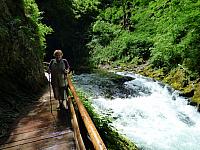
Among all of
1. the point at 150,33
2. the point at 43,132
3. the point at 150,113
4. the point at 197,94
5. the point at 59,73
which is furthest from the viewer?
the point at 150,33

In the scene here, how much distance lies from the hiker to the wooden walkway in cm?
62

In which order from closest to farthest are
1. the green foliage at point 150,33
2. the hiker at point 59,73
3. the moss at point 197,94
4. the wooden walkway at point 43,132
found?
the wooden walkway at point 43,132
the hiker at point 59,73
the moss at point 197,94
the green foliage at point 150,33

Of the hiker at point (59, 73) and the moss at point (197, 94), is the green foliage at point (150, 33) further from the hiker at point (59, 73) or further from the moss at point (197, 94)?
the hiker at point (59, 73)

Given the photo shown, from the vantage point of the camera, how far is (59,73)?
8.09m

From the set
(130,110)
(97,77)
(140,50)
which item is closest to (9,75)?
(130,110)

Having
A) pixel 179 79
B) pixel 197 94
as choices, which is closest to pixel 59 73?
pixel 197 94

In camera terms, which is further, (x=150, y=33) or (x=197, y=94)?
(x=150, y=33)

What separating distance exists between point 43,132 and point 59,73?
167 cm

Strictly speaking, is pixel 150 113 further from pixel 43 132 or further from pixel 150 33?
pixel 150 33

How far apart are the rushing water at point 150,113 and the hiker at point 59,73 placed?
2176 millimetres

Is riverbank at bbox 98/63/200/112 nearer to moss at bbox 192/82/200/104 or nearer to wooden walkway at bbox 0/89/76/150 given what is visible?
moss at bbox 192/82/200/104

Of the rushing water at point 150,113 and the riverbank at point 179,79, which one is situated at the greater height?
the riverbank at point 179,79

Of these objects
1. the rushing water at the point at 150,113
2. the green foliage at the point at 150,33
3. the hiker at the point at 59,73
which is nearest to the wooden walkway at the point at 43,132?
the hiker at the point at 59,73

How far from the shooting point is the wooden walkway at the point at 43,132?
248 inches
